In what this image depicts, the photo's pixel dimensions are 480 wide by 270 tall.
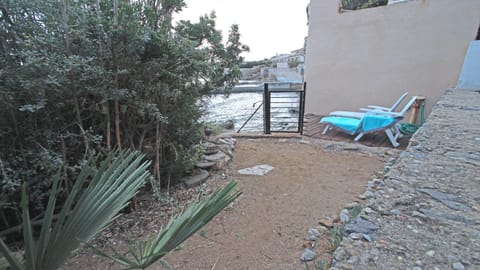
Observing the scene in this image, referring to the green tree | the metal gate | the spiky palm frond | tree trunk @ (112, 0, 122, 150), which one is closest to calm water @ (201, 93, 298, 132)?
the metal gate

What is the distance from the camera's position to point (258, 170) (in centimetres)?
301

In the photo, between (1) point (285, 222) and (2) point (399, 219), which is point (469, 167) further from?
(1) point (285, 222)

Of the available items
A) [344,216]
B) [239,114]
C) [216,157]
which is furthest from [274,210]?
[239,114]

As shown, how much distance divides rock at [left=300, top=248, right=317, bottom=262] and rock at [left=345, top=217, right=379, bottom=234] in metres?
0.88

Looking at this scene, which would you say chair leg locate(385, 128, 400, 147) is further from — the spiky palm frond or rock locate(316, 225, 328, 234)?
the spiky palm frond

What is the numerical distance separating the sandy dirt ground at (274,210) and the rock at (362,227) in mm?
866

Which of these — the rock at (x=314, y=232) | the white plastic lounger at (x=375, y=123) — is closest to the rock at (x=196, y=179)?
the rock at (x=314, y=232)

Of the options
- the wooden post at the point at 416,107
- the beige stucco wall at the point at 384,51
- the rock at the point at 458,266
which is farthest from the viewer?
the wooden post at the point at 416,107

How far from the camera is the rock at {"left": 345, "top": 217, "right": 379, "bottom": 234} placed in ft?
2.31

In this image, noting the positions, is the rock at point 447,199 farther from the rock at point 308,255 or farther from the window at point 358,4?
the window at point 358,4

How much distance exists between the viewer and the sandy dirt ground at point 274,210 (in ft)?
5.06

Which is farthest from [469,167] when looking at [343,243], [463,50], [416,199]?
[463,50]

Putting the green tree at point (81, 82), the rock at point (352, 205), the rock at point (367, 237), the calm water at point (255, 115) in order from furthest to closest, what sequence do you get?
the calm water at point (255, 115) → the rock at point (352, 205) → the green tree at point (81, 82) → the rock at point (367, 237)

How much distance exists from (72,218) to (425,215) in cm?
108
